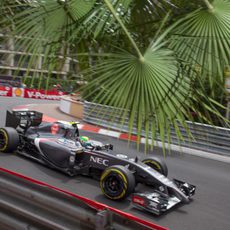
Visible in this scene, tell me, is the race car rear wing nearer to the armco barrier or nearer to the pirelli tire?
the pirelli tire

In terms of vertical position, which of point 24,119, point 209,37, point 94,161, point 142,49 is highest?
point 209,37

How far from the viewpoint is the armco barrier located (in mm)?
2697

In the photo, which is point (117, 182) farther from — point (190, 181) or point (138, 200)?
point (190, 181)

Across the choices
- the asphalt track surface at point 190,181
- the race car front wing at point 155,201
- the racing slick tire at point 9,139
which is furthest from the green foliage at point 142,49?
the racing slick tire at point 9,139

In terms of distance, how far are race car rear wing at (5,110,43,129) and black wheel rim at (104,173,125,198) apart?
2.41m

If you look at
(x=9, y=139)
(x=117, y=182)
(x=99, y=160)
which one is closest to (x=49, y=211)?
(x=117, y=182)

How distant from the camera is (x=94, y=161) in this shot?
5.30 m

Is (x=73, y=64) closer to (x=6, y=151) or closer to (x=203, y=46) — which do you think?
(x=203, y=46)

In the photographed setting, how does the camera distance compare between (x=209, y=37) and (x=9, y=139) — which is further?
(x=9, y=139)

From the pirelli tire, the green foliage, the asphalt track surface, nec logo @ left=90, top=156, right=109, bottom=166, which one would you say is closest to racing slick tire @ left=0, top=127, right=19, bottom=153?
the asphalt track surface

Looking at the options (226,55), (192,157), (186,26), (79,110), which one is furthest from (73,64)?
(79,110)

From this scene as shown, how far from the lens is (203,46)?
2.41m

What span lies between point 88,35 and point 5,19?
59 cm

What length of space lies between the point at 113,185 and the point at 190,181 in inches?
79.8
